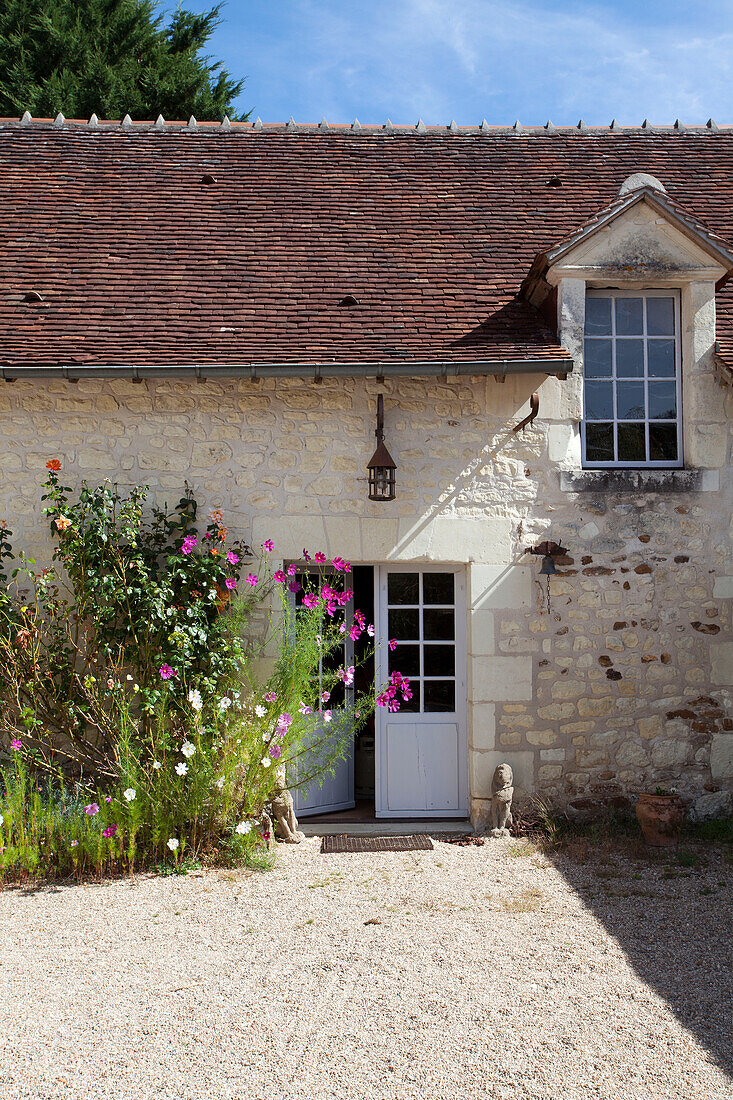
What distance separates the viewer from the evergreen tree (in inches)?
507

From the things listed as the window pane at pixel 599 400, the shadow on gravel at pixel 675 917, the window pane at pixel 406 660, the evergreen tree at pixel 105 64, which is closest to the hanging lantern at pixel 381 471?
the window pane at pixel 406 660

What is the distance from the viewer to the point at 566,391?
6.29 meters

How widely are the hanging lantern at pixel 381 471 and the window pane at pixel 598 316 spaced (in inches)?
67.5

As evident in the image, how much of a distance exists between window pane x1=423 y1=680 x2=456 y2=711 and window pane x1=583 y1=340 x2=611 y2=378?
249 centimetres

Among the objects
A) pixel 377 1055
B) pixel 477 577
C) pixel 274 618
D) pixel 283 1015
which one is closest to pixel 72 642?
pixel 274 618

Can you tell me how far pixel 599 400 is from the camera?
645 cm

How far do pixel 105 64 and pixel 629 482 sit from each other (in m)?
11.4

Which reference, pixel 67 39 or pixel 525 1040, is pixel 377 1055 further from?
pixel 67 39

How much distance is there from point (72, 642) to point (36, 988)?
256cm

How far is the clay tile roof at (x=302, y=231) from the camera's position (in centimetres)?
622

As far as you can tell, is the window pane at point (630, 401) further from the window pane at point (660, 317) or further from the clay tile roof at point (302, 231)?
the clay tile roof at point (302, 231)

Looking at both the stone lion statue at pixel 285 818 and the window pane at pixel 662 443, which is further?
the window pane at pixel 662 443

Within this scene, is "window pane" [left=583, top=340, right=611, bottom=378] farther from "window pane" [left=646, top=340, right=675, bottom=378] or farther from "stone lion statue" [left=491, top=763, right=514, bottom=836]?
"stone lion statue" [left=491, top=763, right=514, bottom=836]

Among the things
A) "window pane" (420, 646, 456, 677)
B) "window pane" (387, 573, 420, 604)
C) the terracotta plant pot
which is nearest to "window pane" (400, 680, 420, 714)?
"window pane" (420, 646, 456, 677)
